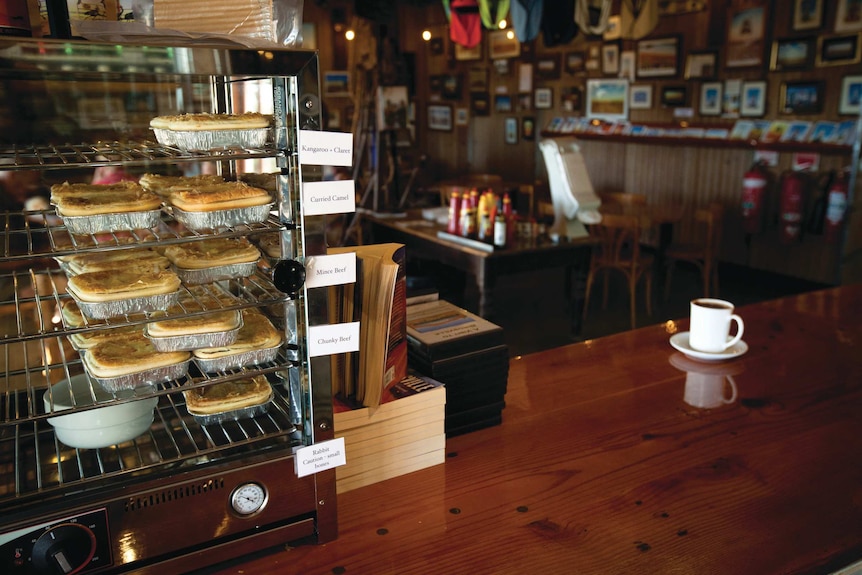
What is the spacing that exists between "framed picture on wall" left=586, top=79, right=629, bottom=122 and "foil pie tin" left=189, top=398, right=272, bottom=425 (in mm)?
7171

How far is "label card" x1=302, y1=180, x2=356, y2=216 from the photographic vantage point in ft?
3.20

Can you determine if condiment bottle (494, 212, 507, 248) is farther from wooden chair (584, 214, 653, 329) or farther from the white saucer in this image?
the white saucer

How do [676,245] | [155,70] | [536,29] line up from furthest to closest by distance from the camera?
[676,245] < [536,29] < [155,70]

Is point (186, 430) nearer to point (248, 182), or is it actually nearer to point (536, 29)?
point (248, 182)

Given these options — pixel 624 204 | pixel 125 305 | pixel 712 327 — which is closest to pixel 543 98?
pixel 624 204

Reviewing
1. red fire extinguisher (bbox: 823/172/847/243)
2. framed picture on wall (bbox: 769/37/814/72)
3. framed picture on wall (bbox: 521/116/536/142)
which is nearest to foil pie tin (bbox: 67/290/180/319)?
red fire extinguisher (bbox: 823/172/847/243)

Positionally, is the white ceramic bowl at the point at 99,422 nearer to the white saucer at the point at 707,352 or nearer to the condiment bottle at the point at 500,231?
the white saucer at the point at 707,352

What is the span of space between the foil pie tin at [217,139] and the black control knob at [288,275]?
197 millimetres

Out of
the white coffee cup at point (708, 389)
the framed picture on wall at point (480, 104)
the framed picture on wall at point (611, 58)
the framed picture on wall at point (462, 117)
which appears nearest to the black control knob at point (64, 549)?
the white coffee cup at point (708, 389)

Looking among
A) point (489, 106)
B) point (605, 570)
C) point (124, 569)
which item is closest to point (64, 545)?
point (124, 569)

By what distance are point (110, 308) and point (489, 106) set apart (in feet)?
29.8

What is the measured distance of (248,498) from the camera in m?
1.03

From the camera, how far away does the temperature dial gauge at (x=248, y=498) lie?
40.3 inches

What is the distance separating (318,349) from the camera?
3.39 ft
